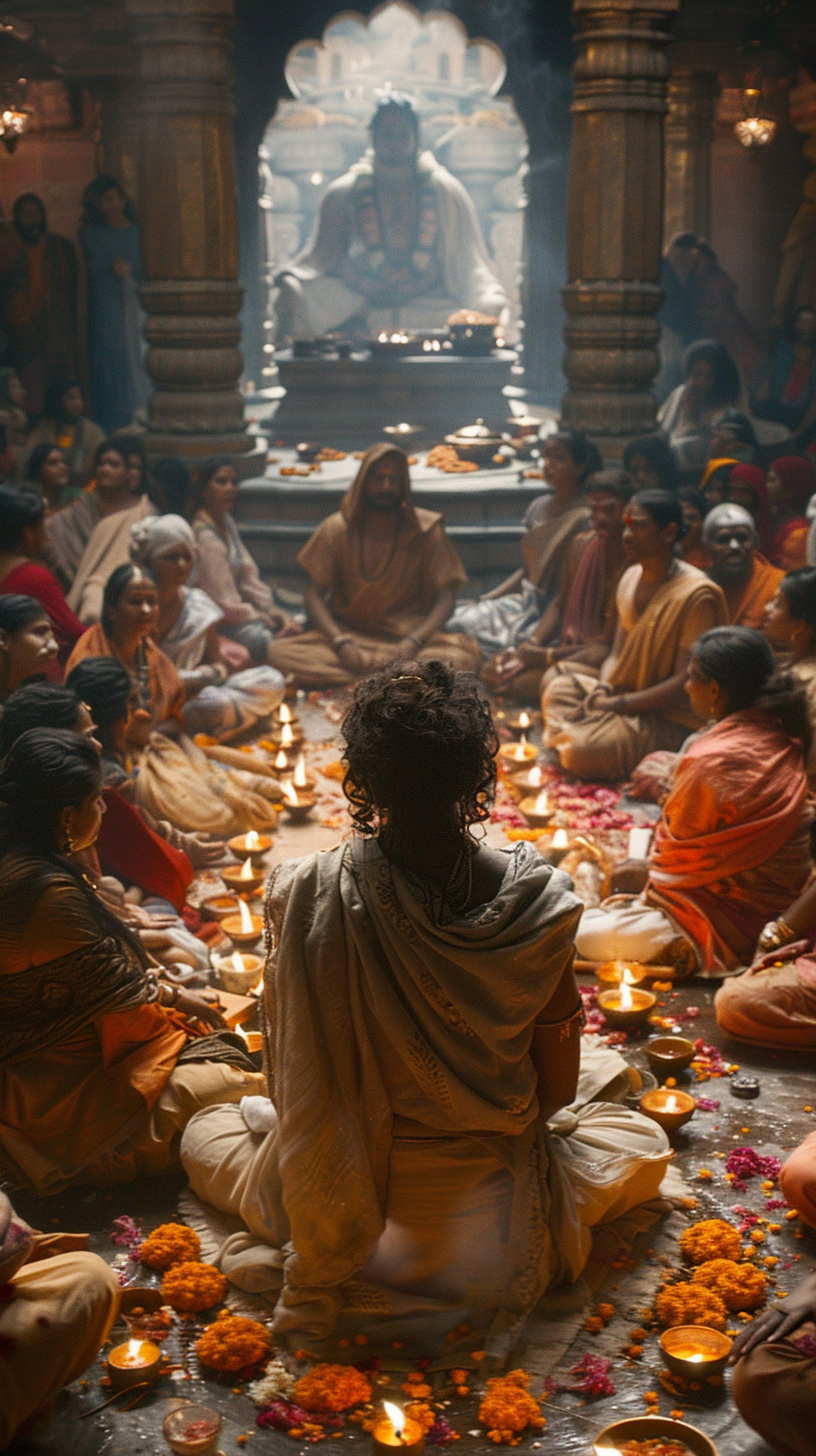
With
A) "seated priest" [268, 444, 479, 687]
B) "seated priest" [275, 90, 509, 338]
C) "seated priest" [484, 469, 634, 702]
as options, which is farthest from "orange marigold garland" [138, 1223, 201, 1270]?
"seated priest" [275, 90, 509, 338]

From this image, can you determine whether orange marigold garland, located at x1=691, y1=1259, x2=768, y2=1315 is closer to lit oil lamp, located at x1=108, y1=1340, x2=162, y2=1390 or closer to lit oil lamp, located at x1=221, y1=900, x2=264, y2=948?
lit oil lamp, located at x1=108, y1=1340, x2=162, y2=1390

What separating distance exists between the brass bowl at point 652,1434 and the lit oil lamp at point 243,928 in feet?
6.58

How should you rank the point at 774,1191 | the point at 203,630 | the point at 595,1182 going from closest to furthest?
the point at 595,1182
the point at 774,1191
the point at 203,630

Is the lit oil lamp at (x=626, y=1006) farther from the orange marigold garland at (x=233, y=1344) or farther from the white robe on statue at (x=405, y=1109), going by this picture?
the orange marigold garland at (x=233, y=1344)

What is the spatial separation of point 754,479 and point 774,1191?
15.6 feet

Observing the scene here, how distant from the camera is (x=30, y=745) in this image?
2896 millimetres

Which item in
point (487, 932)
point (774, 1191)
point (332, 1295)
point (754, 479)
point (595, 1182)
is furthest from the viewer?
point (754, 479)

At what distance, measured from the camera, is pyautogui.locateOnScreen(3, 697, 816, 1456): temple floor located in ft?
Result: 7.96

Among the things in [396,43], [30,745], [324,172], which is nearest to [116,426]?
[30,745]

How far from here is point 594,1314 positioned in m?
2.72

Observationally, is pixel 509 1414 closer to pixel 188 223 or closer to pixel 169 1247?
pixel 169 1247

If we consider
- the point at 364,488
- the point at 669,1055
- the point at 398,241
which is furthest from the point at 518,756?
the point at 398,241

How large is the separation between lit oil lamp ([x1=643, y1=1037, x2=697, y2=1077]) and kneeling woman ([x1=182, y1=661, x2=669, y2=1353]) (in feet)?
2.73

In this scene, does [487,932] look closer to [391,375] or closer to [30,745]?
[30,745]
